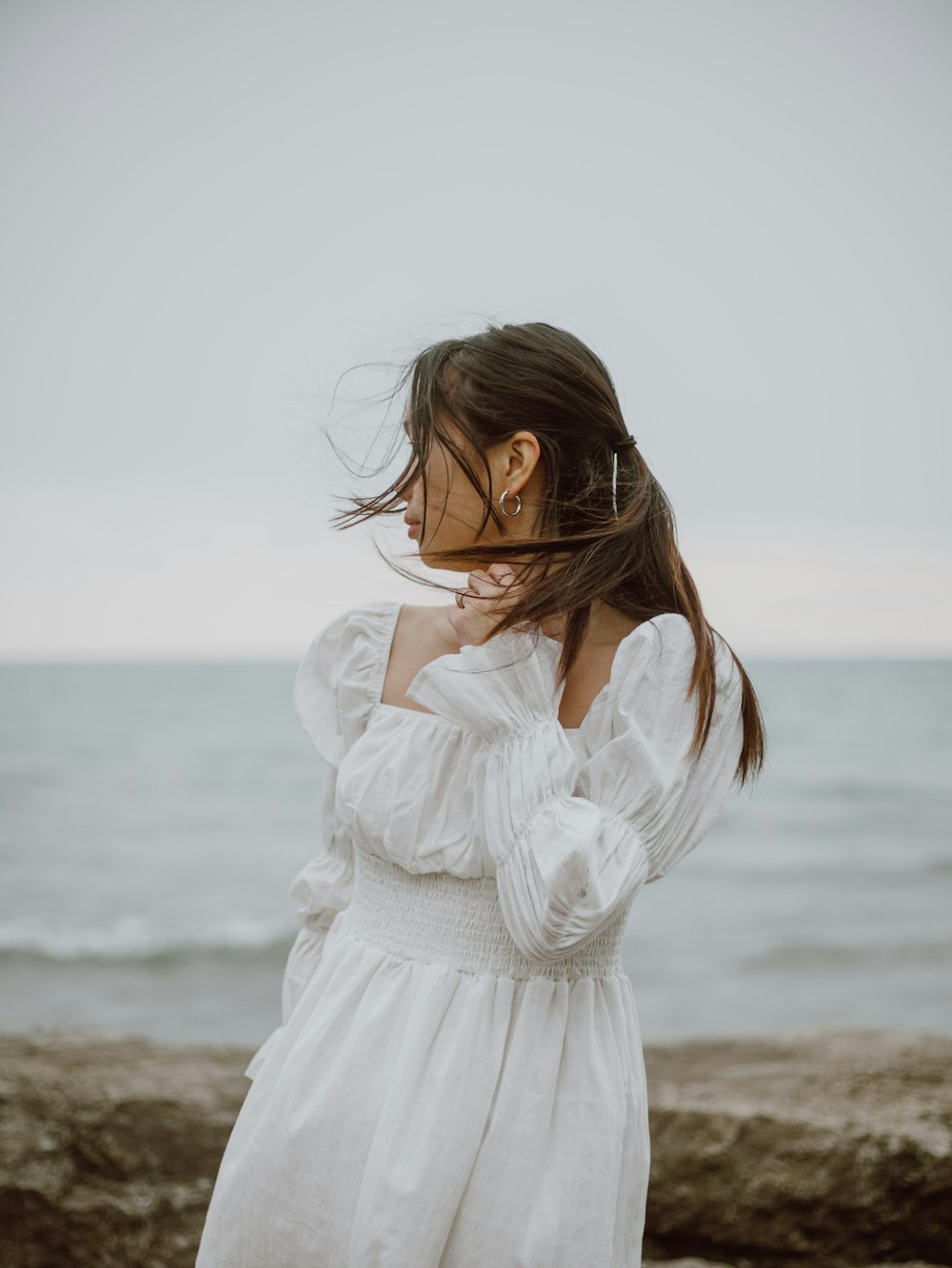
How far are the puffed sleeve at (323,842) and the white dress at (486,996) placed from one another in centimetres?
18

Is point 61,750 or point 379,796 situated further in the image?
point 61,750

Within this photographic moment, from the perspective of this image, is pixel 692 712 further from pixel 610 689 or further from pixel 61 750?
pixel 61 750

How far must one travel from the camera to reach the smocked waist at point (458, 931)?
1.52 meters

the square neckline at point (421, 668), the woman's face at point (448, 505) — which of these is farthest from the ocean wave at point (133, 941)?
the woman's face at point (448, 505)

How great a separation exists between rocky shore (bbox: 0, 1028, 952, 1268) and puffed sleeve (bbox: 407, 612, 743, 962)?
129cm

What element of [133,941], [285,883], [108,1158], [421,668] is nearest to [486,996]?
[421,668]

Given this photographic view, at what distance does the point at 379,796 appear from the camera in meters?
1.55

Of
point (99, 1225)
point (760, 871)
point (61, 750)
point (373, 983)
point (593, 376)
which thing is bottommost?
point (61, 750)

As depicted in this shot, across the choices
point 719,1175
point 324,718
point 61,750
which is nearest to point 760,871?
point 719,1175

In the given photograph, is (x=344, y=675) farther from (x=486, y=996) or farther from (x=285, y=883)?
(x=285, y=883)

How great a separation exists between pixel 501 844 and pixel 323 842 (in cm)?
54

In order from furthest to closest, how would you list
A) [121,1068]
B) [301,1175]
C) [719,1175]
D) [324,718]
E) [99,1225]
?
[121,1068] → [719,1175] → [99,1225] → [324,718] → [301,1175]

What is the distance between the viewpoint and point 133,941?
30.8 feet

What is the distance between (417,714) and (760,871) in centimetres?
1140
